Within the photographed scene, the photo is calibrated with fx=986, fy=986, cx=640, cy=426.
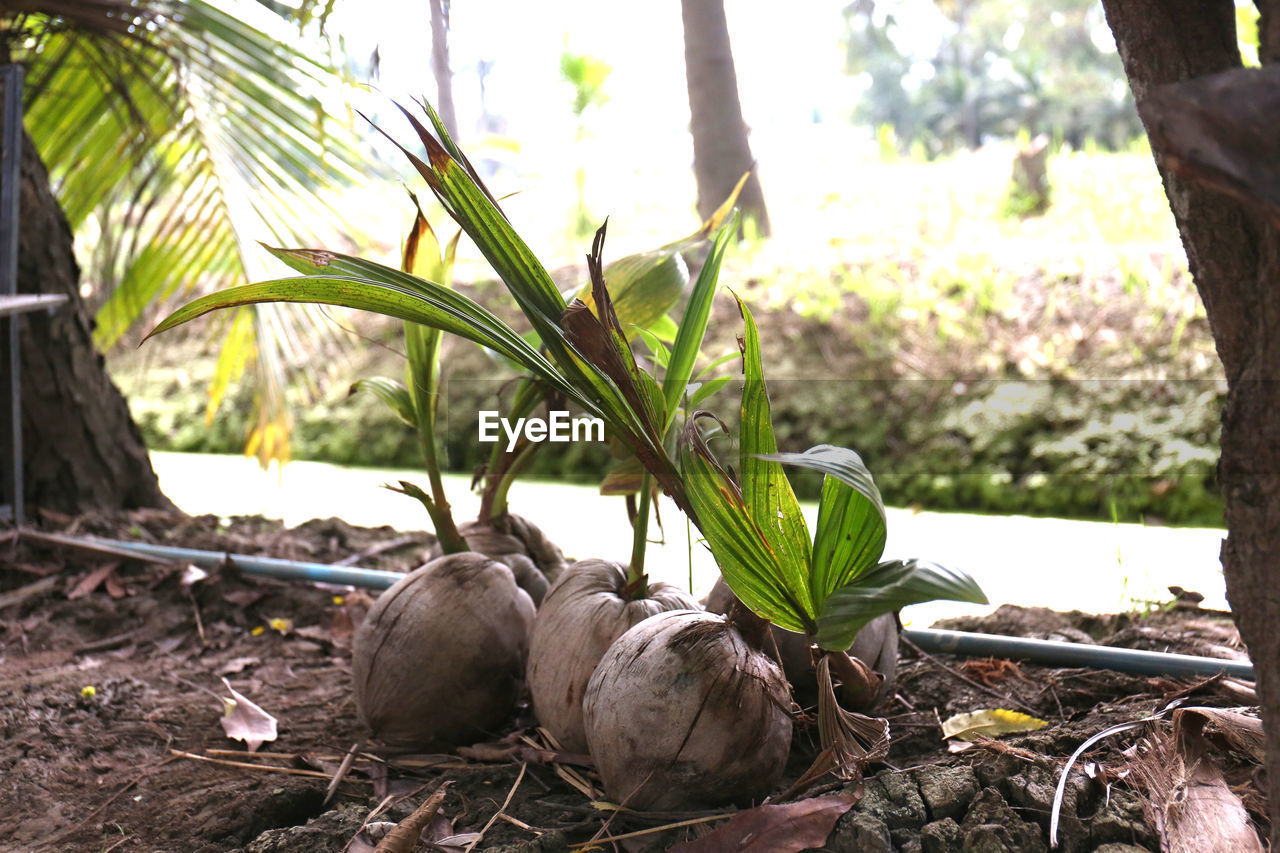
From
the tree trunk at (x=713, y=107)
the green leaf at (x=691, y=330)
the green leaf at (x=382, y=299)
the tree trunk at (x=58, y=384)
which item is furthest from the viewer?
the tree trunk at (x=713, y=107)

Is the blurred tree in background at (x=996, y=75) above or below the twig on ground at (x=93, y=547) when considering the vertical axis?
above

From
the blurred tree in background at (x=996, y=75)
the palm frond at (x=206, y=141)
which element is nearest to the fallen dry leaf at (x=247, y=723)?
the palm frond at (x=206, y=141)

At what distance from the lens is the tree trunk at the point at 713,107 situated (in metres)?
5.43

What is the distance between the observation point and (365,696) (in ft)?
4.41

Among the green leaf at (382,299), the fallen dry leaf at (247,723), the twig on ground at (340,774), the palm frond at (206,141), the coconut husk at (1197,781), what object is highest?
the palm frond at (206,141)

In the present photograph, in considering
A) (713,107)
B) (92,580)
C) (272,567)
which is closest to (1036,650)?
(272,567)

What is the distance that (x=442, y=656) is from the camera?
51.7 inches

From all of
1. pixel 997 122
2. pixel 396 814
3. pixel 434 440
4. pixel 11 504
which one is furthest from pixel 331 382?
pixel 997 122

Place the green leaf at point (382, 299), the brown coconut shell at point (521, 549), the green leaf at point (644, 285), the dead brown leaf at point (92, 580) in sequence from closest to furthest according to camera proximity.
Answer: the green leaf at point (382, 299)
the green leaf at point (644, 285)
the brown coconut shell at point (521, 549)
the dead brown leaf at point (92, 580)

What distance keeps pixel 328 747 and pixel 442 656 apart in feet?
0.88

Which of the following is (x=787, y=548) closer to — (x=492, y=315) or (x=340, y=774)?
(x=492, y=315)

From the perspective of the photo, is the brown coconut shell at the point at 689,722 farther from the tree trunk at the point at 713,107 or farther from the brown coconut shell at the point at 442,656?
the tree trunk at the point at 713,107

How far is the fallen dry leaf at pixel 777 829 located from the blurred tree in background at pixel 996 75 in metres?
23.6

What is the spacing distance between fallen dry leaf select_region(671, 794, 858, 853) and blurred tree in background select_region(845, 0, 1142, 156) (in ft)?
77.4
